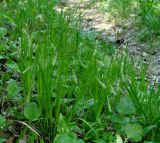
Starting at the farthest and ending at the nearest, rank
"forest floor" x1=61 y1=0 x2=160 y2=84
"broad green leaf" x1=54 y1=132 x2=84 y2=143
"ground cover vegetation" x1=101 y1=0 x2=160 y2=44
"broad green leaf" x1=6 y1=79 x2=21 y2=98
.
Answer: "ground cover vegetation" x1=101 y1=0 x2=160 y2=44 < "forest floor" x1=61 y1=0 x2=160 y2=84 < "broad green leaf" x1=6 y1=79 x2=21 y2=98 < "broad green leaf" x1=54 y1=132 x2=84 y2=143

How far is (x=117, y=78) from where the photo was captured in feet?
5.90

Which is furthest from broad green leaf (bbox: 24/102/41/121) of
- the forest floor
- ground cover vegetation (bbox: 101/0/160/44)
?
ground cover vegetation (bbox: 101/0/160/44)

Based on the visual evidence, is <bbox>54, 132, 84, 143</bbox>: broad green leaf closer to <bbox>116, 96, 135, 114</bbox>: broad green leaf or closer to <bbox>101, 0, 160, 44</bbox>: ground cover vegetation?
<bbox>116, 96, 135, 114</bbox>: broad green leaf

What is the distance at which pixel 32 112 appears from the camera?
4.86ft

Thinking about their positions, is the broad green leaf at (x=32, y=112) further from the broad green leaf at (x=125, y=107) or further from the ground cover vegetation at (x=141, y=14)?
the ground cover vegetation at (x=141, y=14)

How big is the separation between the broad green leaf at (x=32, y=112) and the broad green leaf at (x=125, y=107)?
12.3 inches

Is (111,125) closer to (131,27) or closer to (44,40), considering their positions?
(44,40)

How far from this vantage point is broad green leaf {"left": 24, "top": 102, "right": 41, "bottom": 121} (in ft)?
4.81

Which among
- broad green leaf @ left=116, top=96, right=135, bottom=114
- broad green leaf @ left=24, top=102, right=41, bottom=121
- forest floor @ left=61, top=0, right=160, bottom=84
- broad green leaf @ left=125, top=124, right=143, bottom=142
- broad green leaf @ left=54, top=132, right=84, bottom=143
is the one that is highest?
broad green leaf @ left=24, top=102, right=41, bottom=121

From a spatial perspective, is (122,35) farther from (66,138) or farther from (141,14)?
(66,138)

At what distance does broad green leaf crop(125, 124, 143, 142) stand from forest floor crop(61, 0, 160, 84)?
1.10 metres

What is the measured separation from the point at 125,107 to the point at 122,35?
2.08 metres

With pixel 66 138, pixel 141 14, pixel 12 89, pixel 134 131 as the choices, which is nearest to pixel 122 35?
pixel 141 14

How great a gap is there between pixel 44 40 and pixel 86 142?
754mm
